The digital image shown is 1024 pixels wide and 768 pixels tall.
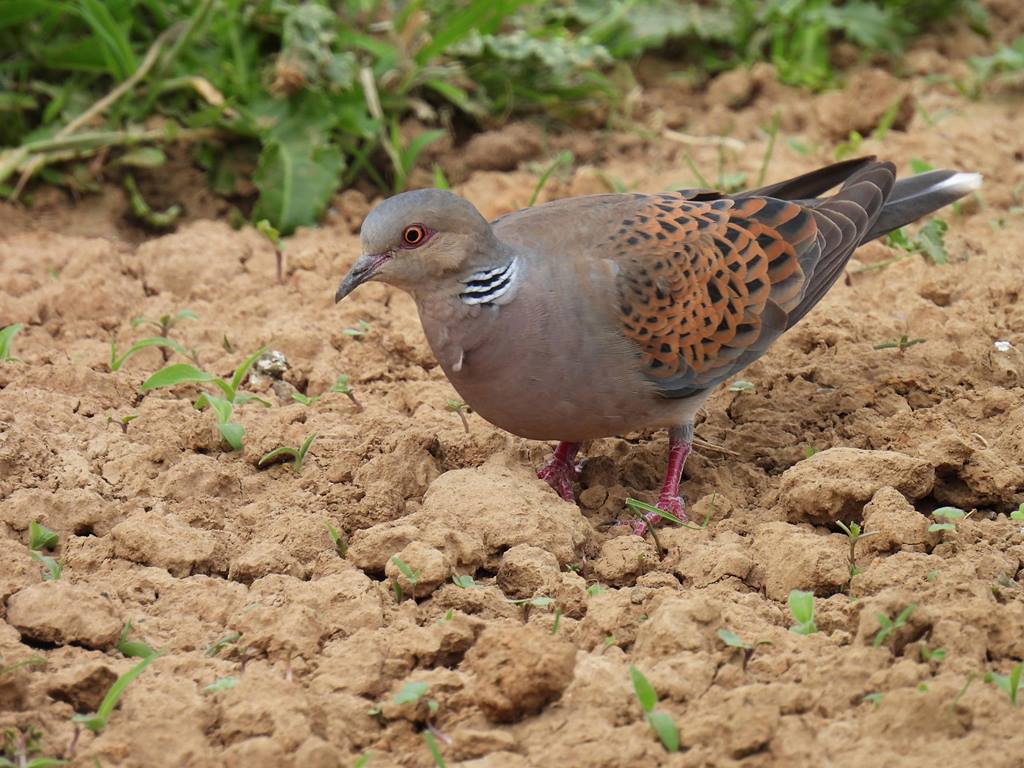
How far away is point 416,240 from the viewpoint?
423cm

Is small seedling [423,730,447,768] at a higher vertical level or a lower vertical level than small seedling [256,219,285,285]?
higher

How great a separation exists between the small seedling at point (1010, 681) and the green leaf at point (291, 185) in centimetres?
412

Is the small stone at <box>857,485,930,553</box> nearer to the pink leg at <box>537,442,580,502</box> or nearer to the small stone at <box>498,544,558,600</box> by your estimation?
the small stone at <box>498,544,558,600</box>

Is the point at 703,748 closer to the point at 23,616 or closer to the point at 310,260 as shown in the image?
the point at 23,616

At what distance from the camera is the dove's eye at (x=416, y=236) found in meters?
4.22

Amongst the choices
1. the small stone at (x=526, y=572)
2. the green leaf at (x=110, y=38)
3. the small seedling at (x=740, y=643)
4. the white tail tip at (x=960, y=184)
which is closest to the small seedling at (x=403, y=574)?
the small stone at (x=526, y=572)

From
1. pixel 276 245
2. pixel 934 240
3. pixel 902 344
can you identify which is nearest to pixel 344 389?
pixel 276 245

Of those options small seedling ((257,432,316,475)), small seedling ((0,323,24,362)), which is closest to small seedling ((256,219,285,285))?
small seedling ((0,323,24,362))

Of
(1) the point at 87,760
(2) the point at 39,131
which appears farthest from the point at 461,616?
(2) the point at 39,131

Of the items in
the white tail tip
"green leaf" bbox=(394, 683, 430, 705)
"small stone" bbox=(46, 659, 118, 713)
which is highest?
"small stone" bbox=(46, 659, 118, 713)

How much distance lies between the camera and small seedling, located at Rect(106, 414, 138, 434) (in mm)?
4539

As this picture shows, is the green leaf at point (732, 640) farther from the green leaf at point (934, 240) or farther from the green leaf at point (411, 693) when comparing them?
the green leaf at point (934, 240)

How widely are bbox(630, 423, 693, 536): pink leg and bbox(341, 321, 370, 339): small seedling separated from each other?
4.39ft

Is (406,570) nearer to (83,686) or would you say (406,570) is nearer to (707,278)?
(83,686)
